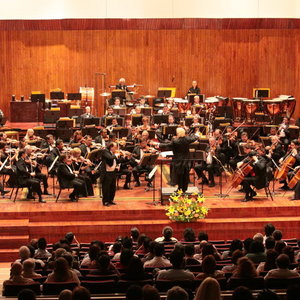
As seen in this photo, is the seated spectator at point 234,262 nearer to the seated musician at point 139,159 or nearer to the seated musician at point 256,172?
the seated musician at point 256,172

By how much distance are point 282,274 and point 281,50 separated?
16912 mm

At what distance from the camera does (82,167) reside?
15.0 meters

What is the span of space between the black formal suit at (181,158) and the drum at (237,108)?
7672mm

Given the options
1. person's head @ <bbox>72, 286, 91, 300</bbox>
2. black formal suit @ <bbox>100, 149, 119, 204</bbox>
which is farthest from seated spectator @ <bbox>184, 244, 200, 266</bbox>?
black formal suit @ <bbox>100, 149, 119, 204</bbox>

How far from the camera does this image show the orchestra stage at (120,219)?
44.6 feet

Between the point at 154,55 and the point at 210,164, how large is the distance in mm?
9263

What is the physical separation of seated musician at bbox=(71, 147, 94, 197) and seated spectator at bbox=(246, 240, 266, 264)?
5.69m

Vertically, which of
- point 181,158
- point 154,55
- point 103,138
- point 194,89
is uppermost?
point 154,55

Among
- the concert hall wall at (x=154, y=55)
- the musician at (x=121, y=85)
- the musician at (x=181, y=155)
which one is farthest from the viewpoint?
the concert hall wall at (x=154, y=55)

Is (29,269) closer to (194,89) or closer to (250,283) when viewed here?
(250,283)

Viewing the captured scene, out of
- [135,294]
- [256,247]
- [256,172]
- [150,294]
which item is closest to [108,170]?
[256,172]

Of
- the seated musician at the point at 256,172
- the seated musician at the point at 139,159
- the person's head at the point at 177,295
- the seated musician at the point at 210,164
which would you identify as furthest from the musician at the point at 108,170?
the person's head at the point at 177,295

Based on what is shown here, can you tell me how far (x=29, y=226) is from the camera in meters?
13.5
